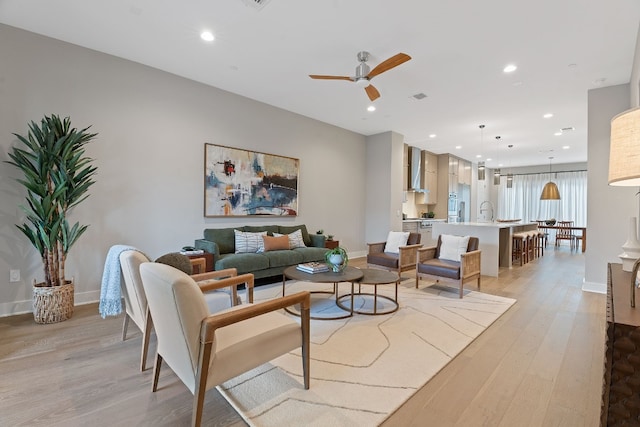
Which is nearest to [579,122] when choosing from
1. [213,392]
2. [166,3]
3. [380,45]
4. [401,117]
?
[401,117]

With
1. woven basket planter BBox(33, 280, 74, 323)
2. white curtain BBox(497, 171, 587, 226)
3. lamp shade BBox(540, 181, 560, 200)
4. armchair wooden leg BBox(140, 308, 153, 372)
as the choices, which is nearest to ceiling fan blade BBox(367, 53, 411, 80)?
armchair wooden leg BBox(140, 308, 153, 372)

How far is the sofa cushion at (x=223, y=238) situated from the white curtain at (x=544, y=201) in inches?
454

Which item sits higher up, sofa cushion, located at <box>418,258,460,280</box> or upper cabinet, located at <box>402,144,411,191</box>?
upper cabinet, located at <box>402,144,411,191</box>

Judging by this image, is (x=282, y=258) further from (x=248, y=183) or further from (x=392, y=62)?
(x=392, y=62)

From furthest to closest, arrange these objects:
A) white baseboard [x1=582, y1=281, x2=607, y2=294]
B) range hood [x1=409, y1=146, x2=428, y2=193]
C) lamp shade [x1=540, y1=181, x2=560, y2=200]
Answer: range hood [x1=409, y1=146, x2=428, y2=193]
lamp shade [x1=540, y1=181, x2=560, y2=200]
white baseboard [x1=582, y1=281, x2=607, y2=294]

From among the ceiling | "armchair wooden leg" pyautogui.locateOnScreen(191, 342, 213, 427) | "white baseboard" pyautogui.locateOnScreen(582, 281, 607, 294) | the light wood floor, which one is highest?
the ceiling

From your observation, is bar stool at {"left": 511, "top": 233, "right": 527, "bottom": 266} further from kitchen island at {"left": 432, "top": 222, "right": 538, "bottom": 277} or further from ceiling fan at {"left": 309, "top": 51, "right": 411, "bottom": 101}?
ceiling fan at {"left": 309, "top": 51, "right": 411, "bottom": 101}

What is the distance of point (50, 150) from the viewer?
2912mm

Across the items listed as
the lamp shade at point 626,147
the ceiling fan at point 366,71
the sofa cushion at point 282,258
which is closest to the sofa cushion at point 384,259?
the sofa cushion at point 282,258

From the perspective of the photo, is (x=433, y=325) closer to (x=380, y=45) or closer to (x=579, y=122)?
(x=380, y=45)

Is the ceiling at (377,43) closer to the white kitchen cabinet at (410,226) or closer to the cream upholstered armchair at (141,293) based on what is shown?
the cream upholstered armchair at (141,293)

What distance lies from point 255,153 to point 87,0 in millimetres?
2778

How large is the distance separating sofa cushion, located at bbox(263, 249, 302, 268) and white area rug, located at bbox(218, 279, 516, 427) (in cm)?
98

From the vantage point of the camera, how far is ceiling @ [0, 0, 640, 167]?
2775 mm
